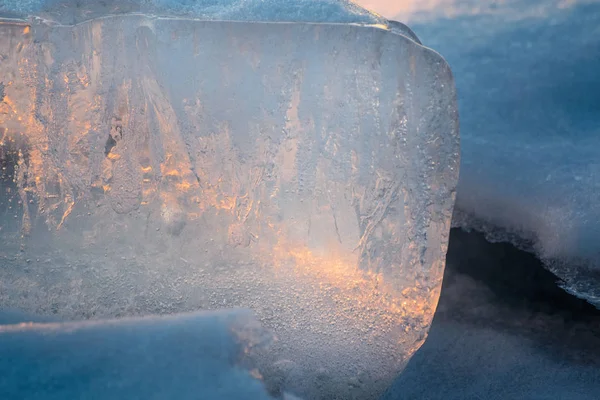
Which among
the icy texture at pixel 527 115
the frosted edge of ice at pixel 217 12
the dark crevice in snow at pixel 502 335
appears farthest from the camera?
the icy texture at pixel 527 115

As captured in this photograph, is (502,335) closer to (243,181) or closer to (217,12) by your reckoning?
(243,181)

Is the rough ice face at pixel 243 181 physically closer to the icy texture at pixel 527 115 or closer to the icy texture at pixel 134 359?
the icy texture at pixel 134 359

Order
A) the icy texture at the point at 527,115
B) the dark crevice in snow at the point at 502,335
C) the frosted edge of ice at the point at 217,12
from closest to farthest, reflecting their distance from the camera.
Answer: the frosted edge of ice at the point at 217,12, the dark crevice in snow at the point at 502,335, the icy texture at the point at 527,115

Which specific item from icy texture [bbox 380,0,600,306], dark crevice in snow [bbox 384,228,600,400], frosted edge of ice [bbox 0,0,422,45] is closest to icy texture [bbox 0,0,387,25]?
frosted edge of ice [bbox 0,0,422,45]

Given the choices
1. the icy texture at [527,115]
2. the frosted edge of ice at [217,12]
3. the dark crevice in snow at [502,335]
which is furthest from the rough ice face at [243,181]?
the icy texture at [527,115]

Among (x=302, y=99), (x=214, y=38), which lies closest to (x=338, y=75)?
(x=302, y=99)

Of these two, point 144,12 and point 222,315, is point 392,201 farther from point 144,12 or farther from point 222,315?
point 144,12

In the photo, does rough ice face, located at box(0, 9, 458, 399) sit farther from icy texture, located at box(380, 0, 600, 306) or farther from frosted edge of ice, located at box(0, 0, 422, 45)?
icy texture, located at box(380, 0, 600, 306)
